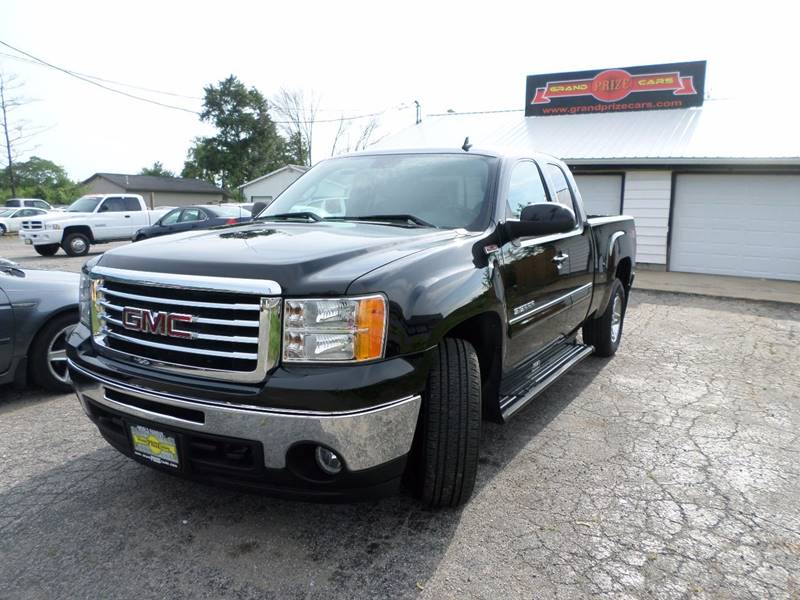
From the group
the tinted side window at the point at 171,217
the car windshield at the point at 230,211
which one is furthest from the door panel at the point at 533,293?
the tinted side window at the point at 171,217

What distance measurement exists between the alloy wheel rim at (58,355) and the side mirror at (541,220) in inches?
142

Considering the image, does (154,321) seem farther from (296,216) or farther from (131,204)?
(131,204)

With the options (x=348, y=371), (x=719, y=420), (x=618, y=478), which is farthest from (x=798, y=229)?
(x=348, y=371)

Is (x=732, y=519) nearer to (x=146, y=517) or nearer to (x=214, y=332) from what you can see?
(x=214, y=332)

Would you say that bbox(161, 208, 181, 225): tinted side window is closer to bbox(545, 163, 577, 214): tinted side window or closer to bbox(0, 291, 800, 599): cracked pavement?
bbox(0, 291, 800, 599): cracked pavement

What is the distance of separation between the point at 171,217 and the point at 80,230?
312 cm

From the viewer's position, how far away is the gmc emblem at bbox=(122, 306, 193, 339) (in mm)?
2557

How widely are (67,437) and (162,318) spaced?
6.85ft

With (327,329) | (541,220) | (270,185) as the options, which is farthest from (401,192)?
(270,185)

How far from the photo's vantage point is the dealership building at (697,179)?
42.2 feet

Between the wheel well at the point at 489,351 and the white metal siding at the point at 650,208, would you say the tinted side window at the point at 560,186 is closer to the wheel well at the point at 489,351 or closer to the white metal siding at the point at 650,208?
the wheel well at the point at 489,351

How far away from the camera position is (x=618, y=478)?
3.52 meters

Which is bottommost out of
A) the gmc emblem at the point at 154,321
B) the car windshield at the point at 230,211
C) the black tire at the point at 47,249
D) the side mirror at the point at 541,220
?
the black tire at the point at 47,249

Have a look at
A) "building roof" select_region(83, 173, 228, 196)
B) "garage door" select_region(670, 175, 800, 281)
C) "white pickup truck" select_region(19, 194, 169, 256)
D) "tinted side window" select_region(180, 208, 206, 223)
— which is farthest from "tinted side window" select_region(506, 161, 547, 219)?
"building roof" select_region(83, 173, 228, 196)
